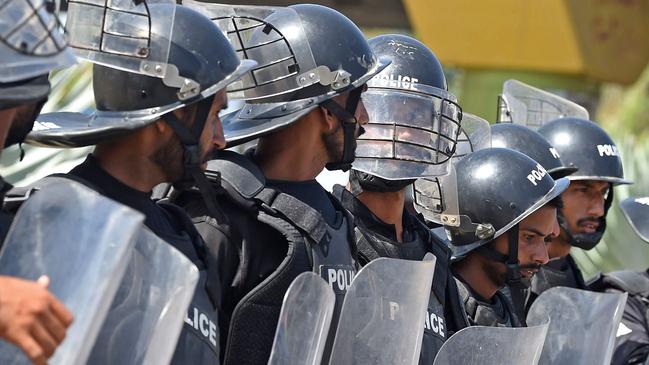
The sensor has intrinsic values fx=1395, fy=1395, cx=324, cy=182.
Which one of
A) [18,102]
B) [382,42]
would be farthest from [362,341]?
[382,42]

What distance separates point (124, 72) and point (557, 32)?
922 cm

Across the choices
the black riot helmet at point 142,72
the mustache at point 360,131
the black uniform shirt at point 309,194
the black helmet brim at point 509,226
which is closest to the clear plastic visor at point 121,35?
the black riot helmet at point 142,72

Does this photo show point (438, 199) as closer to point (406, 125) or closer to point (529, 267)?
point (529, 267)

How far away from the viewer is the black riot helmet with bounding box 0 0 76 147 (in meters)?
2.61

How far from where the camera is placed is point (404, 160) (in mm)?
4270

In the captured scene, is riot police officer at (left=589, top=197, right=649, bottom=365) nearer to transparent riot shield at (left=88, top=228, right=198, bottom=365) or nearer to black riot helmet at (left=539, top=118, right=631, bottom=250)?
black riot helmet at (left=539, top=118, right=631, bottom=250)

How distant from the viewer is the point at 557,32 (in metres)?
12.1

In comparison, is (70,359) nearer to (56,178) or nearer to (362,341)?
(56,178)

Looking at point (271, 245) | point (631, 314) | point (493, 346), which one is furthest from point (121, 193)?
point (631, 314)

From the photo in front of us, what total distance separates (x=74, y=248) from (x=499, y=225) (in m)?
2.56

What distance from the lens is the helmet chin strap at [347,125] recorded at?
12.7 ft

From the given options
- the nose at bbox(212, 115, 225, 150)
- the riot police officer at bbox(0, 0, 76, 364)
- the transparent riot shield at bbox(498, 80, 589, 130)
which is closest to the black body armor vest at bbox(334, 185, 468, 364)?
the nose at bbox(212, 115, 225, 150)

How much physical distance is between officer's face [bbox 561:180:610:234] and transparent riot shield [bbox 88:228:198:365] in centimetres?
337

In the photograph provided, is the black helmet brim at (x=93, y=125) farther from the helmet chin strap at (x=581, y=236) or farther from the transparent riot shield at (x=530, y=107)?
the transparent riot shield at (x=530, y=107)
